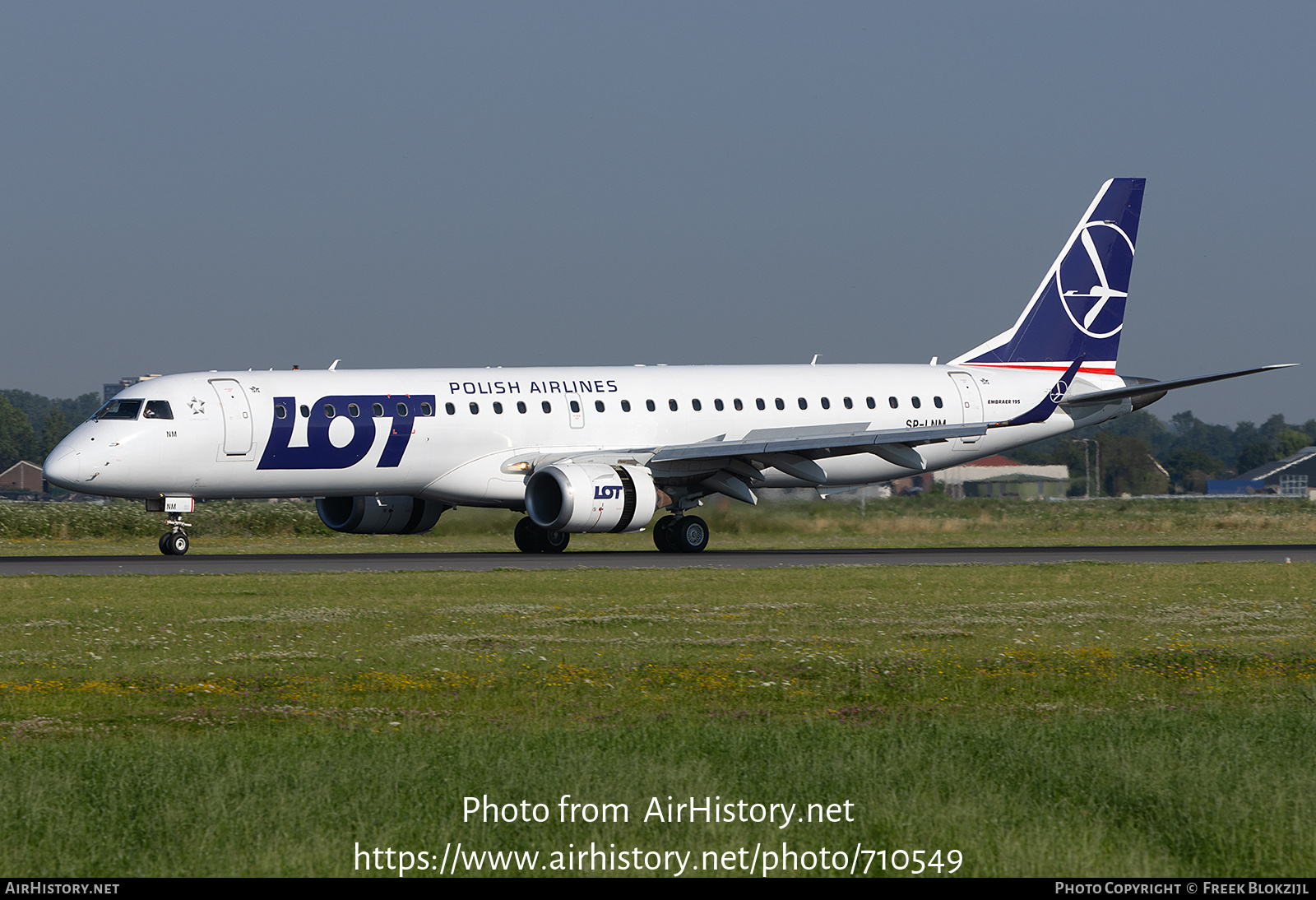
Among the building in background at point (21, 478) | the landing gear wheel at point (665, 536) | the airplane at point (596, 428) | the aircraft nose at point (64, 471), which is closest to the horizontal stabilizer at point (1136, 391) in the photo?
the airplane at point (596, 428)

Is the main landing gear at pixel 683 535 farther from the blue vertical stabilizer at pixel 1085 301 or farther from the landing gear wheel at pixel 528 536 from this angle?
the blue vertical stabilizer at pixel 1085 301

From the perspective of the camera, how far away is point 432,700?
1266 centimetres

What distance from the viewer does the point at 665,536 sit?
115 feet

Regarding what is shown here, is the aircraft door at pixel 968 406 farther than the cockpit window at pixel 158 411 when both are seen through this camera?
Yes

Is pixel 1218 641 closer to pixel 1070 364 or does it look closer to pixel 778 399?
pixel 778 399

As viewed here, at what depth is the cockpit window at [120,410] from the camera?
3111 cm

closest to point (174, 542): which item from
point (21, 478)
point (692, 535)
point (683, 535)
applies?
point (683, 535)

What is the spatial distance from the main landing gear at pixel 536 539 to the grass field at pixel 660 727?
13.6m

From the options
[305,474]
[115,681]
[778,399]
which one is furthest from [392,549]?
[115,681]

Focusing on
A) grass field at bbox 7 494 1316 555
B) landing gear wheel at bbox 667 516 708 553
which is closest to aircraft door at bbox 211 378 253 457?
grass field at bbox 7 494 1316 555

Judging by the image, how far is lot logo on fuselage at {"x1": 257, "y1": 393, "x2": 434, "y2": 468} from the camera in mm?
31422

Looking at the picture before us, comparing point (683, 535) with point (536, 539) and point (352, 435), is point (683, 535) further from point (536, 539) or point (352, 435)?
point (352, 435)

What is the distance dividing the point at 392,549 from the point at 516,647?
22169 mm

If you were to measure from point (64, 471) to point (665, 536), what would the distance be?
1261 centimetres
